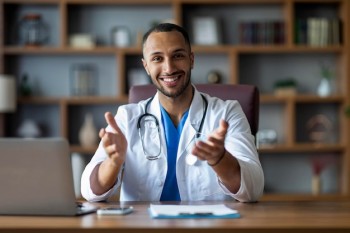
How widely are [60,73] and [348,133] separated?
230cm

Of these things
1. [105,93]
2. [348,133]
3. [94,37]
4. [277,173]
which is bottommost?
[277,173]

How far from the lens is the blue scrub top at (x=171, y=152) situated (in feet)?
7.64

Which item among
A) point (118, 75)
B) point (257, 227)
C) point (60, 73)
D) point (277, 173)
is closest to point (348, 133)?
point (277, 173)

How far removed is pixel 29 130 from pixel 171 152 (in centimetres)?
286

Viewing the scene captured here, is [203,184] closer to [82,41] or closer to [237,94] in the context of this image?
[237,94]

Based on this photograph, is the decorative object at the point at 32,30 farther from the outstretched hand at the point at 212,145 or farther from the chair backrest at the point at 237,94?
the outstretched hand at the point at 212,145

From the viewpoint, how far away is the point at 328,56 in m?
5.15

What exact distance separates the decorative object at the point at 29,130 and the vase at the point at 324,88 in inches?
87.5

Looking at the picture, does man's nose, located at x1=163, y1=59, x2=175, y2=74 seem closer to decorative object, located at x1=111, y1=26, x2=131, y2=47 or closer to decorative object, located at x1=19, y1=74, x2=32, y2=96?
decorative object, located at x1=111, y1=26, x2=131, y2=47

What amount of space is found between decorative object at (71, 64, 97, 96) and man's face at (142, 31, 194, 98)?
267 centimetres

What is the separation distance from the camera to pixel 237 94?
2566 mm

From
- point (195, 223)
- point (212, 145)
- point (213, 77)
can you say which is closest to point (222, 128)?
point (212, 145)

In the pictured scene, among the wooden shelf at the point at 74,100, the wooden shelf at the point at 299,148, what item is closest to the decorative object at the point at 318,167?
the wooden shelf at the point at 299,148

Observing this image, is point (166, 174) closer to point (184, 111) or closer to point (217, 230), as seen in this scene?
point (184, 111)
